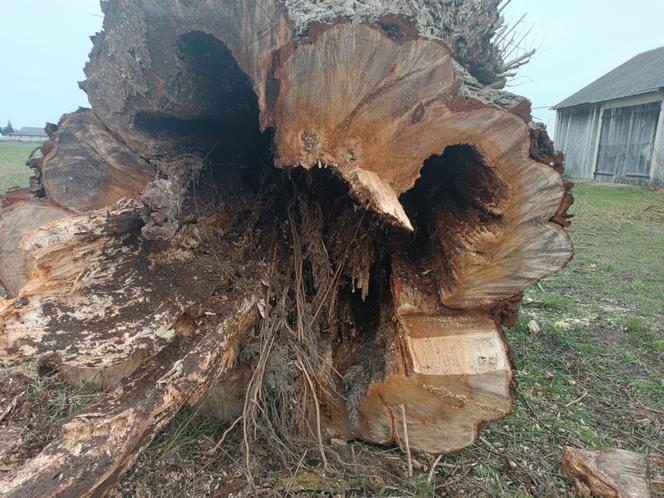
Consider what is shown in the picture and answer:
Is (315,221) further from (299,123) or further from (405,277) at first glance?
(299,123)

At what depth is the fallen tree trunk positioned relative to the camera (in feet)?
4.90

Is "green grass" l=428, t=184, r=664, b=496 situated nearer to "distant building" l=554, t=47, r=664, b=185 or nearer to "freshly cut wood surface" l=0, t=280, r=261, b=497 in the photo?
"freshly cut wood surface" l=0, t=280, r=261, b=497

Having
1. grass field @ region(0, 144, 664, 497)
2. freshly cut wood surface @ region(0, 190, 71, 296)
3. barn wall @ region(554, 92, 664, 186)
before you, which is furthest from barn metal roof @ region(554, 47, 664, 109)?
freshly cut wood surface @ region(0, 190, 71, 296)

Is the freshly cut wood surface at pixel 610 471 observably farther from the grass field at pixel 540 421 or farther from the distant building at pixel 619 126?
the distant building at pixel 619 126

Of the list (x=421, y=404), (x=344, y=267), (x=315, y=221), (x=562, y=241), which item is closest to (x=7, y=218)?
(x=315, y=221)

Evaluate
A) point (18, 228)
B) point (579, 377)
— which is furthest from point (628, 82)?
point (18, 228)

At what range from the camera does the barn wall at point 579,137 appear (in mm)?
13500

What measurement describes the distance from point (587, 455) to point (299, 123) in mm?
1753

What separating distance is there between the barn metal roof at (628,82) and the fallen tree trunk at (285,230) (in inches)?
470

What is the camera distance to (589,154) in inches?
536

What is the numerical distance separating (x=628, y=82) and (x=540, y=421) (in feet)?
47.1

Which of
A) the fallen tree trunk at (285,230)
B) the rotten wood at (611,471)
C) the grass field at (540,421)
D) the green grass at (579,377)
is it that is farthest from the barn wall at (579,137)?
the rotten wood at (611,471)

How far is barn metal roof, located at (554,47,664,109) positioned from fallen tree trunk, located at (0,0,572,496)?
11.9 meters

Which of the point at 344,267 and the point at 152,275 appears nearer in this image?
the point at 152,275
